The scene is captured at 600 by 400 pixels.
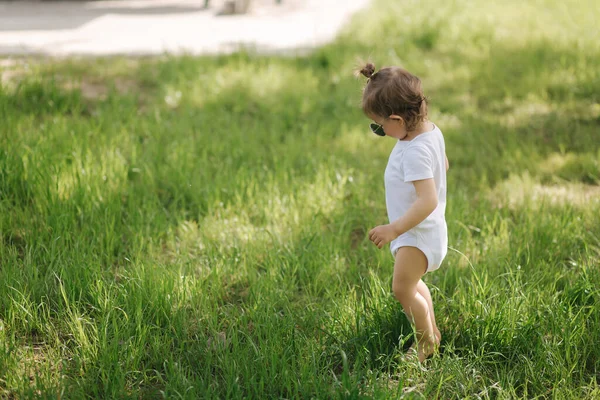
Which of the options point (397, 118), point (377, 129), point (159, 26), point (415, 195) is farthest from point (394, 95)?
point (159, 26)

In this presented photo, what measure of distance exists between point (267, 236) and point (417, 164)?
4.40 ft

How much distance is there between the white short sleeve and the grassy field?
534 mm

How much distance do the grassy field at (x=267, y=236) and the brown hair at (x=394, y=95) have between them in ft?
2.29

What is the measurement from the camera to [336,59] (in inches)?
257

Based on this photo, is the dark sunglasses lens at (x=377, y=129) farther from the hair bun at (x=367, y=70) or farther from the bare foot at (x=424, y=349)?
the bare foot at (x=424, y=349)

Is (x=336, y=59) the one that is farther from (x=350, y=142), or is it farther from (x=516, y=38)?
(x=516, y=38)

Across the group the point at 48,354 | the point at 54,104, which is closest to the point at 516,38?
the point at 54,104

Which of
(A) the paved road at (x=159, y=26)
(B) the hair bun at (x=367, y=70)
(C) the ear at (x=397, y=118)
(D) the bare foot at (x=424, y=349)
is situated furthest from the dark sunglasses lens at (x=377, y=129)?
(A) the paved road at (x=159, y=26)

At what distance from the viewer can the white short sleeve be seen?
7.67 ft

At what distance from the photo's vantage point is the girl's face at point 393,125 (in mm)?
2424

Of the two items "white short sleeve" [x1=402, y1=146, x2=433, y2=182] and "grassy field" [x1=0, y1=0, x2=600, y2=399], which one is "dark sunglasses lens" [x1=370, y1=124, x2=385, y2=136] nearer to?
"white short sleeve" [x1=402, y1=146, x2=433, y2=182]

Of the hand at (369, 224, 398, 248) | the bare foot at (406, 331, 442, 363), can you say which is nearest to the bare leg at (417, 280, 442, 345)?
the bare foot at (406, 331, 442, 363)

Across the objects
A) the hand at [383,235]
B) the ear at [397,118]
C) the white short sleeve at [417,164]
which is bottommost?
the hand at [383,235]

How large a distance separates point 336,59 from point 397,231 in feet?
14.7
